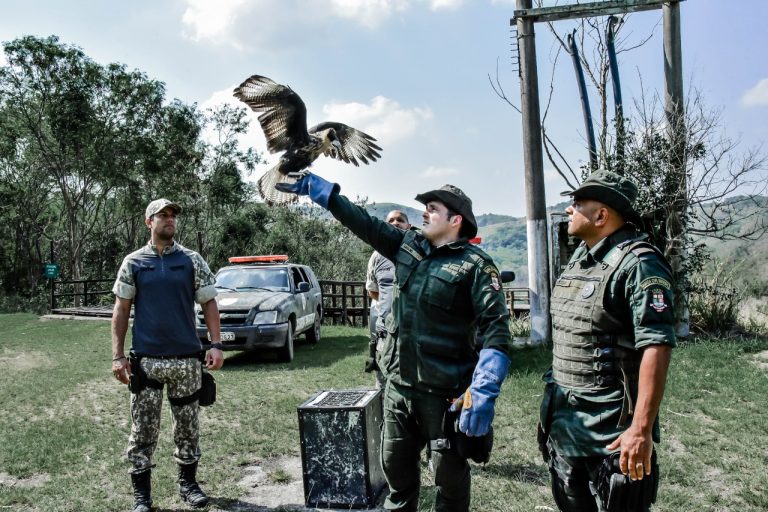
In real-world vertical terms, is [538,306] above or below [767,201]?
below

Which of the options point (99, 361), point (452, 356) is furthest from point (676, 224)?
point (99, 361)

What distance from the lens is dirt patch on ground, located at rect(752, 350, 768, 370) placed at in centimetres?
702

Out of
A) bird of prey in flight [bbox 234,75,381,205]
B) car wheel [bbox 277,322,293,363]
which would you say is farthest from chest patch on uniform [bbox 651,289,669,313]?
car wheel [bbox 277,322,293,363]

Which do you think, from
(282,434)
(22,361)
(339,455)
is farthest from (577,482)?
(22,361)

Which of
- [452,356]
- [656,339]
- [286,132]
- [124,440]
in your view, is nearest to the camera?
[656,339]

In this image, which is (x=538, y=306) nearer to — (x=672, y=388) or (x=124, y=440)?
(x=672, y=388)

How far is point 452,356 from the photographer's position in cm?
290

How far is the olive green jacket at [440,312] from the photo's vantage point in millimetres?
2840

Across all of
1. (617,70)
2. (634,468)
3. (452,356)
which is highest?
(617,70)

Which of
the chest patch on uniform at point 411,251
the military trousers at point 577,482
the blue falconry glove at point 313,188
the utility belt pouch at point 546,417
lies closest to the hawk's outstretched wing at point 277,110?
Result: the blue falconry glove at point 313,188

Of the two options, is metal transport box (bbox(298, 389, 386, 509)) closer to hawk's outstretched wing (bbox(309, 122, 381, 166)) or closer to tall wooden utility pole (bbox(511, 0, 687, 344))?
hawk's outstretched wing (bbox(309, 122, 381, 166))

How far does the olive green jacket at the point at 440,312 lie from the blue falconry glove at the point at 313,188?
4cm

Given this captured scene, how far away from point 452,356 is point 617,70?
865cm

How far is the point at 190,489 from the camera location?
4.00m
